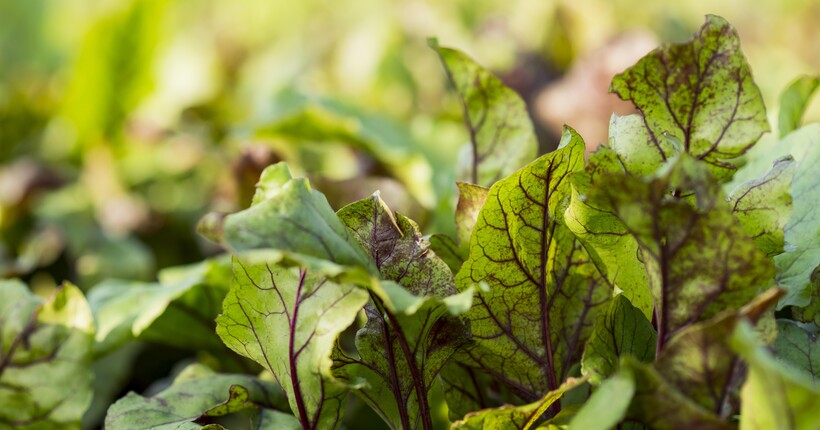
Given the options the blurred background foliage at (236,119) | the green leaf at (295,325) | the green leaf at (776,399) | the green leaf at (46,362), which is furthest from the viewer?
the blurred background foliage at (236,119)

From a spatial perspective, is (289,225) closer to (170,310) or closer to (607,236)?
(607,236)

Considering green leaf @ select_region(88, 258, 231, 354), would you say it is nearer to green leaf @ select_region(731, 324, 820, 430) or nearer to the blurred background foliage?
the blurred background foliage

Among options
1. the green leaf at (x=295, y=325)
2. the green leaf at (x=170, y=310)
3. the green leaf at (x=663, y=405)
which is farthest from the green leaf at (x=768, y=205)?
the green leaf at (x=170, y=310)

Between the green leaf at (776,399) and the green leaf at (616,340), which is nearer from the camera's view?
the green leaf at (776,399)

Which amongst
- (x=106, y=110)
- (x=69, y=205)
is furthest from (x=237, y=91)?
(x=69, y=205)

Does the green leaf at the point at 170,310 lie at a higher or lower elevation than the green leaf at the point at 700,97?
lower

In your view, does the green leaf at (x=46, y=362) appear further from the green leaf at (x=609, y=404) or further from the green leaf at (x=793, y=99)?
the green leaf at (x=793, y=99)

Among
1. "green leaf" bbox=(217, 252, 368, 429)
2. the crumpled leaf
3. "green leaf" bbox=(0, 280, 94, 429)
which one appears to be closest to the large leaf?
"green leaf" bbox=(217, 252, 368, 429)
